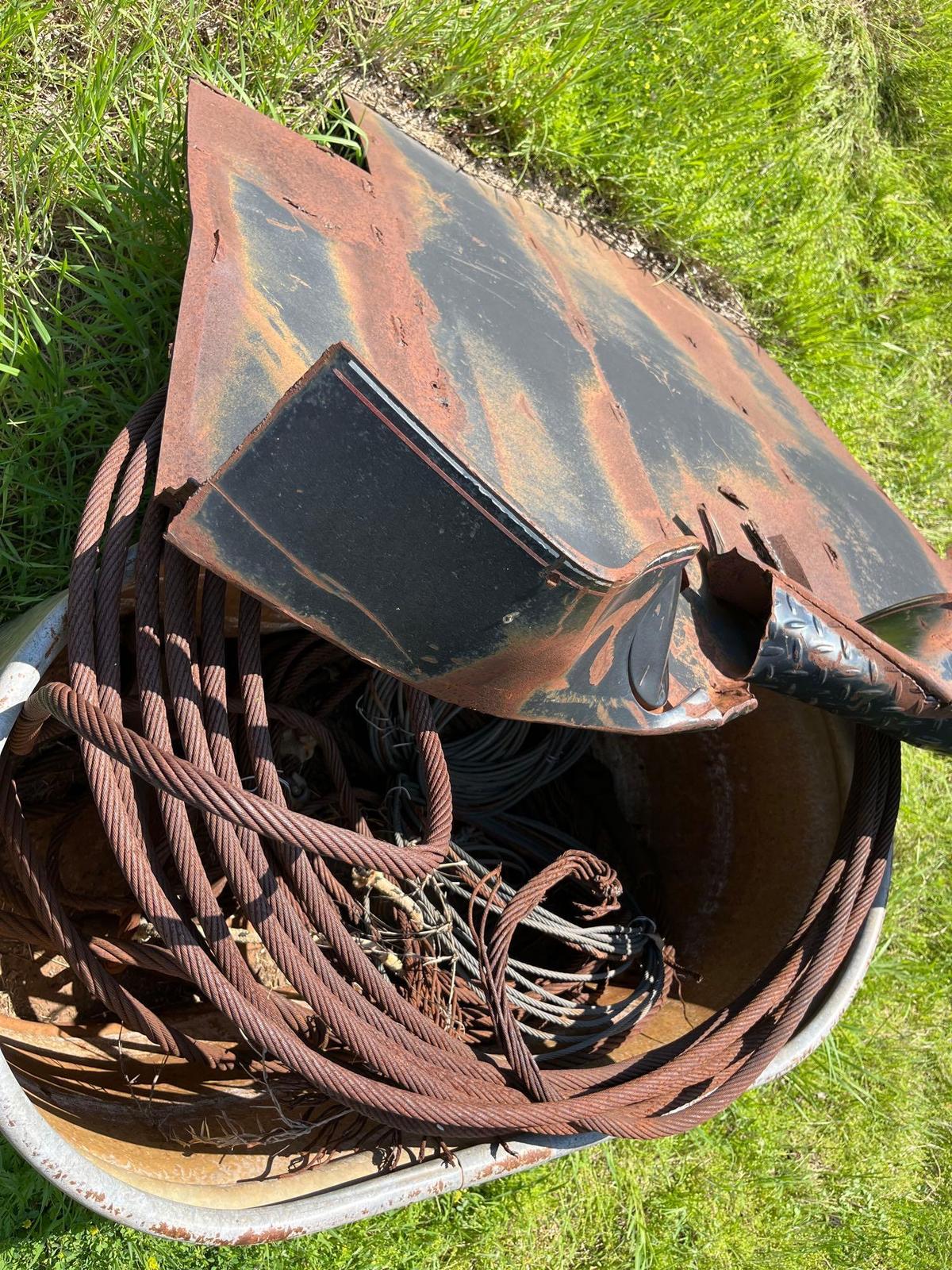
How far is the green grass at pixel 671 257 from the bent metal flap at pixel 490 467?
15.1 inches

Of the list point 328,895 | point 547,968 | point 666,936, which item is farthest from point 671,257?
point 328,895

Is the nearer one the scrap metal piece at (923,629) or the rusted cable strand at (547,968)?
the scrap metal piece at (923,629)

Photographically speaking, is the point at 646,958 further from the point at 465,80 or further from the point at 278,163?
the point at 465,80

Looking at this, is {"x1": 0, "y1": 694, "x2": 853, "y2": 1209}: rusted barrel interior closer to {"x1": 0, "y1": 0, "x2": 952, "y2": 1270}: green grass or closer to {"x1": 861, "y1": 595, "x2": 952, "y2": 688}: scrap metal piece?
{"x1": 861, "y1": 595, "x2": 952, "y2": 688}: scrap metal piece

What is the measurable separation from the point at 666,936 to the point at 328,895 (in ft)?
3.60

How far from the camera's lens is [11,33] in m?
1.94

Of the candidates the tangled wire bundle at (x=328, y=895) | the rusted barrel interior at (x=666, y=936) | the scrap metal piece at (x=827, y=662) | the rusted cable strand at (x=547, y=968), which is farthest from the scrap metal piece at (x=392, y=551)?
the rusted barrel interior at (x=666, y=936)

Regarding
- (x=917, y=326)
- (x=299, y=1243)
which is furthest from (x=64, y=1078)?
(x=917, y=326)

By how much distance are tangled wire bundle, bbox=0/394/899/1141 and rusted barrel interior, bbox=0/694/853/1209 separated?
110mm

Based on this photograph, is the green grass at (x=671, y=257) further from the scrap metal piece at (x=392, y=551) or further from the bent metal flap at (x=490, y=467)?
the scrap metal piece at (x=392, y=551)

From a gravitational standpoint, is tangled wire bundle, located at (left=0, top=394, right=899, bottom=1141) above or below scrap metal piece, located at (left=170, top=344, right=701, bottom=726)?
below

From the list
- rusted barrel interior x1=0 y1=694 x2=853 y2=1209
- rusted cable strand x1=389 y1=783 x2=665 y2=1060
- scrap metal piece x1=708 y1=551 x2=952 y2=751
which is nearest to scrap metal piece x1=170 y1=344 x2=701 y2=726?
scrap metal piece x1=708 y1=551 x2=952 y2=751

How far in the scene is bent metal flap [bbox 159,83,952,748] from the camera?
1255mm

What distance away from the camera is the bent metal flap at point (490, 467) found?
1.25 meters
